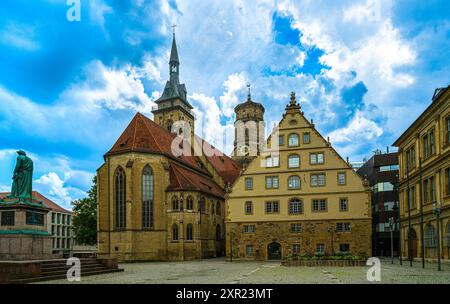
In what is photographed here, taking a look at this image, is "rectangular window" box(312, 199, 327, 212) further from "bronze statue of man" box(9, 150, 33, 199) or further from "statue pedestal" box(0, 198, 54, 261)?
"bronze statue of man" box(9, 150, 33, 199)

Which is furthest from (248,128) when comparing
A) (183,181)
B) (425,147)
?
(425,147)

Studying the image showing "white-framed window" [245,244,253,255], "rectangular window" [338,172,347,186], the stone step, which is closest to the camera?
the stone step

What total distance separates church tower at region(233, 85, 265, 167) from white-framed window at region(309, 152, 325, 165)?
4750 cm

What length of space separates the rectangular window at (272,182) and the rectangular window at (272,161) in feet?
4.19

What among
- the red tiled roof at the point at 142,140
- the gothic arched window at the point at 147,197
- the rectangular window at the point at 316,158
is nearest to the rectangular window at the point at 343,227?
the rectangular window at the point at 316,158

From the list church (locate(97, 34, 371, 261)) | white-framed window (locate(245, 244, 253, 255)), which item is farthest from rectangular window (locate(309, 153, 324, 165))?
white-framed window (locate(245, 244, 253, 255))

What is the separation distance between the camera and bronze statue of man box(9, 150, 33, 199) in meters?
24.8

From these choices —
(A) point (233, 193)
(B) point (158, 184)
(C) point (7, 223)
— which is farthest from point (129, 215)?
(C) point (7, 223)

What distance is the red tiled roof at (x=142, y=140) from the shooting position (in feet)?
176

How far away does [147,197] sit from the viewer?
52.5 meters

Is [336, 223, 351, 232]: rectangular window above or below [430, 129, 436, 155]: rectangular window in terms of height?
below

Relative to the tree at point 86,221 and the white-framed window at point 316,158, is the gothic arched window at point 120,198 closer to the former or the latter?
the tree at point 86,221
